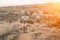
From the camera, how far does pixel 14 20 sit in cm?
211

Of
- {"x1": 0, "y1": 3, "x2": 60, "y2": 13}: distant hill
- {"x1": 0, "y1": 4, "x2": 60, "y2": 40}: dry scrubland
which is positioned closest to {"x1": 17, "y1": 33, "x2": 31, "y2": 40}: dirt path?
{"x1": 0, "y1": 4, "x2": 60, "y2": 40}: dry scrubland

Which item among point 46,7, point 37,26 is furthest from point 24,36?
point 46,7

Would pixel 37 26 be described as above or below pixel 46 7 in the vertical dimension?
below

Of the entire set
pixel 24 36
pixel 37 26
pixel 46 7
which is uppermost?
pixel 46 7

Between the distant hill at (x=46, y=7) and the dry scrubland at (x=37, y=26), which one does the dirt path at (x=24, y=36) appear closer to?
the dry scrubland at (x=37, y=26)

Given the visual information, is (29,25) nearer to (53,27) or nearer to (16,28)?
(16,28)

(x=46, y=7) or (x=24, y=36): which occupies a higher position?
(x=46, y=7)

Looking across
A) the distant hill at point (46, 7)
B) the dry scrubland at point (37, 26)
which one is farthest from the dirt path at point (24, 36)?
the distant hill at point (46, 7)

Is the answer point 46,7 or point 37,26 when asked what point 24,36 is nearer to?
point 37,26

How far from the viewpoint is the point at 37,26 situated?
2055 mm

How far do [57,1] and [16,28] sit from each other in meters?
0.79

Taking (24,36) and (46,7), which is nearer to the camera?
(24,36)

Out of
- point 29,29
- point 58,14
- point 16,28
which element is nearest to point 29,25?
point 29,29

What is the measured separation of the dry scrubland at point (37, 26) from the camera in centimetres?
199
